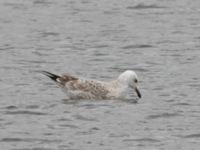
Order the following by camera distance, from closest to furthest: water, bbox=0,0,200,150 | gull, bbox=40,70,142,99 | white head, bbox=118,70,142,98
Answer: water, bbox=0,0,200,150
gull, bbox=40,70,142,99
white head, bbox=118,70,142,98

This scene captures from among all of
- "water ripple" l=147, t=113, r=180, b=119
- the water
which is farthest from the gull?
"water ripple" l=147, t=113, r=180, b=119

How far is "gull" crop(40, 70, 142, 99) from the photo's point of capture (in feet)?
66.2

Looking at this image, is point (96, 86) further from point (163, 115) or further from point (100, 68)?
point (100, 68)

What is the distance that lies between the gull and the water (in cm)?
21

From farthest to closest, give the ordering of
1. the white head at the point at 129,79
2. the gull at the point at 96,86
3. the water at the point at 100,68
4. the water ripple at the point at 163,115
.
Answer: the white head at the point at 129,79 → the gull at the point at 96,86 → the water ripple at the point at 163,115 → the water at the point at 100,68

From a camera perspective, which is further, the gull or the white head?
the white head

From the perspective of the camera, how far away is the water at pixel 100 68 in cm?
1723

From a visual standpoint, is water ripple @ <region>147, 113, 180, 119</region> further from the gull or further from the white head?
the white head

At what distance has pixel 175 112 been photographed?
19.0 meters

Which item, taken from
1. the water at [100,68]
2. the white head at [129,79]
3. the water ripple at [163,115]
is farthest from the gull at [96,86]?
the water ripple at [163,115]

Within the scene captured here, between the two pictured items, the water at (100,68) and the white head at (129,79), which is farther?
the white head at (129,79)

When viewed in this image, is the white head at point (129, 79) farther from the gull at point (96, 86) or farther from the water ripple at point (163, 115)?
the water ripple at point (163, 115)

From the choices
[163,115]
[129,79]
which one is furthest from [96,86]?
[163,115]

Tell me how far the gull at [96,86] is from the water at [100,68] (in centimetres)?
21
